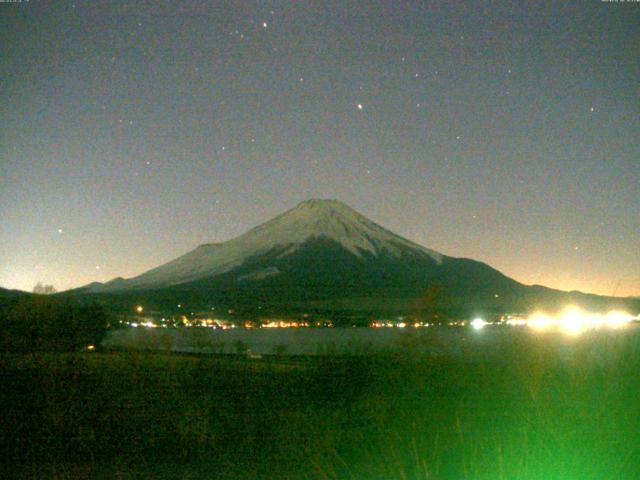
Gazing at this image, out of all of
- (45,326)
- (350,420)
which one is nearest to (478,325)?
(45,326)

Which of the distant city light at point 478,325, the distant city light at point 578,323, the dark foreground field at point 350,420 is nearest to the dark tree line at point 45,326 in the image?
the dark foreground field at point 350,420

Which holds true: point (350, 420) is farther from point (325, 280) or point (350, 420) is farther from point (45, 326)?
point (325, 280)

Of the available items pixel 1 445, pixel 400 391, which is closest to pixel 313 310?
pixel 400 391

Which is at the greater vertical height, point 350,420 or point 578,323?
point 578,323

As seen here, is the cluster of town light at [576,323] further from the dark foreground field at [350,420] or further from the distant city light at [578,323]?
the dark foreground field at [350,420]

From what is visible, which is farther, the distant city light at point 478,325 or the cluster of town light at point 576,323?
the distant city light at point 478,325

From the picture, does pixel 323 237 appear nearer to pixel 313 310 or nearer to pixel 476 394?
pixel 313 310

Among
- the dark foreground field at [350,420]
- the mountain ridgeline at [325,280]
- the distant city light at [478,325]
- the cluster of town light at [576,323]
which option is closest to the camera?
the dark foreground field at [350,420]
